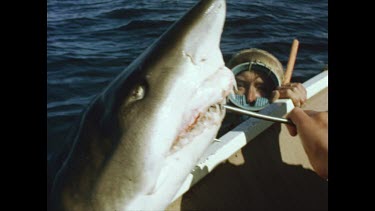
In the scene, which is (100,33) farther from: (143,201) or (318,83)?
(143,201)

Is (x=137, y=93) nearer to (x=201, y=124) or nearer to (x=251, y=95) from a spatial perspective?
(x=201, y=124)

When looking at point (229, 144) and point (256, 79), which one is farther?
point (256, 79)

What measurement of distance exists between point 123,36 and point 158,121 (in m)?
7.33

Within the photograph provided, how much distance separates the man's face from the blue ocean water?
214 centimetres

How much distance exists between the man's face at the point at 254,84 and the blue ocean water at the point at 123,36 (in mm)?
2141

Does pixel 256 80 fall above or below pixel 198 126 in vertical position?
below

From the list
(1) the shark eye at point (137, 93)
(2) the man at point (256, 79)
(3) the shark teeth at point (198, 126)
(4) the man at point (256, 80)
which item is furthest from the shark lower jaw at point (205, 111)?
(2) the man at point (256, 79)

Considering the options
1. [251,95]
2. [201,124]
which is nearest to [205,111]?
[201,124]

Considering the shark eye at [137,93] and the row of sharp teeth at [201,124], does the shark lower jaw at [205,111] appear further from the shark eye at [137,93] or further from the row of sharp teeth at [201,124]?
the shark eye at [137,93]

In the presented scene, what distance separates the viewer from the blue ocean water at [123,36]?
20.0 feet

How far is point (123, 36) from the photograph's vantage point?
27.6 ft

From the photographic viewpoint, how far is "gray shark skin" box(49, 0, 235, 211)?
1.29 metres
